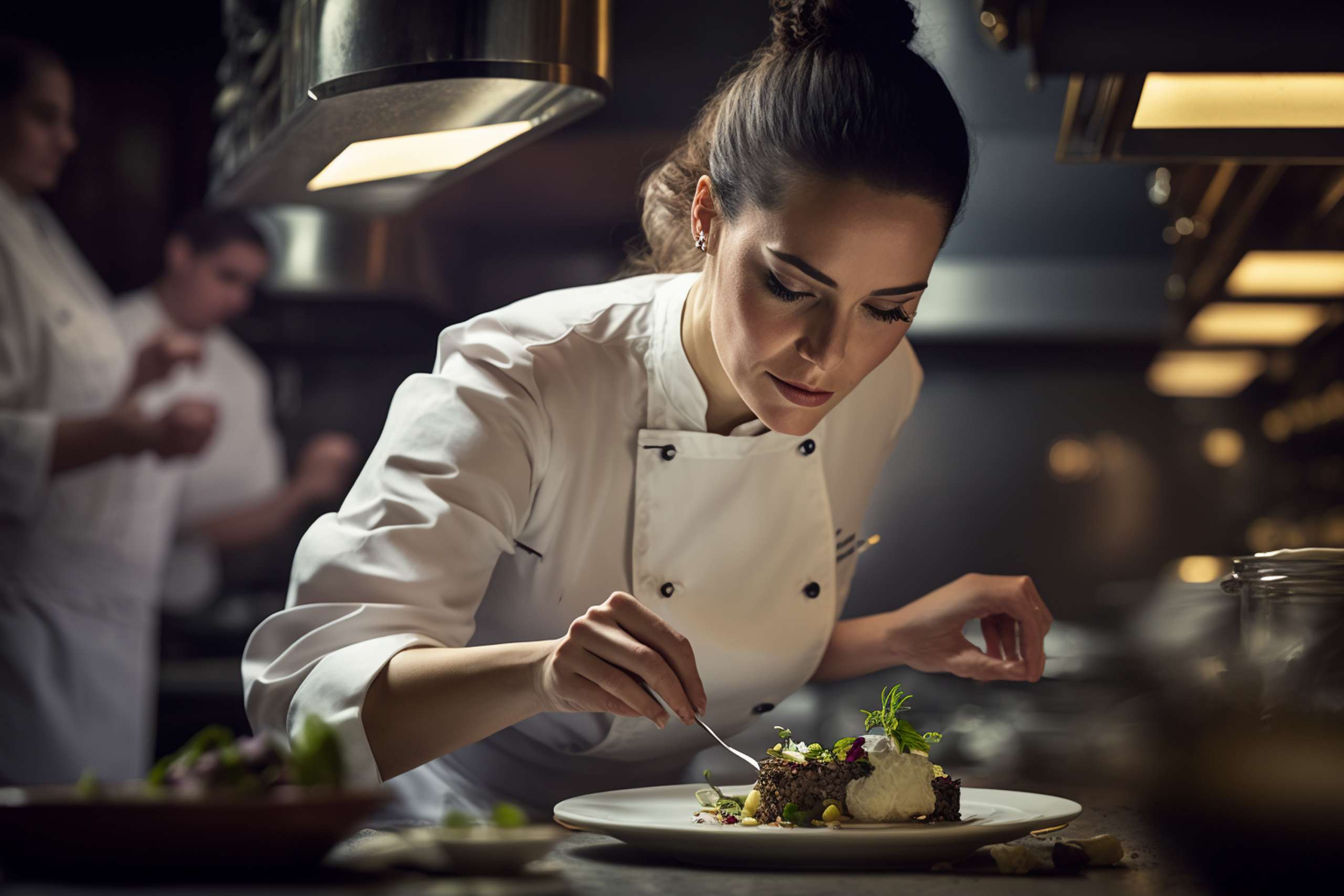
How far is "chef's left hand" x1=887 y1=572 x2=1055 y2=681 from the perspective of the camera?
1.30 m

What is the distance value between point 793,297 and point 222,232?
10.6 feet

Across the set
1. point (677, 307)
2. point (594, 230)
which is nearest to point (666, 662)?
point (677, 307)

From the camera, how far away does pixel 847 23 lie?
122 cm

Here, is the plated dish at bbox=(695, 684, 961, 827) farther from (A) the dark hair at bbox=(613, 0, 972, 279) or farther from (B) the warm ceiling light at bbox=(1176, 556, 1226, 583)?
(B) the warm ceiling light at bbox=(1176, 556, 1226, 583)

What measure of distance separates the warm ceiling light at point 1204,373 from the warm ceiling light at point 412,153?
4.18 meters

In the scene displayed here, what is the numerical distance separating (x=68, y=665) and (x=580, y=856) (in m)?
2.65

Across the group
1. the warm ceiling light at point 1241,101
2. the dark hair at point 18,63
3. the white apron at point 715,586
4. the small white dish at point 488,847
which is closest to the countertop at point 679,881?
the small white dish at point 488,847

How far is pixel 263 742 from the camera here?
682mm

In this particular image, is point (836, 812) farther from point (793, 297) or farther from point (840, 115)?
point (840, 115)

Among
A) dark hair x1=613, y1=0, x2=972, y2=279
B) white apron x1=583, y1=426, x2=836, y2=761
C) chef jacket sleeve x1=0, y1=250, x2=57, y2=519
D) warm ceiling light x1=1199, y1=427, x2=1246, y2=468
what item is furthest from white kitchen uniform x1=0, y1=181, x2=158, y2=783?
warm ceiling light x1=1199, y1=427, x2=1246, y2=468

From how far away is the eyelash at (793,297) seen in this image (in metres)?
1.13

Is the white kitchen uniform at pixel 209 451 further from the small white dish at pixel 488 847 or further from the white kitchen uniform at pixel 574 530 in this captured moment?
the small white dish at pixel 488 847

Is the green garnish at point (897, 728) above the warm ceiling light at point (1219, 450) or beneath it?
beneath

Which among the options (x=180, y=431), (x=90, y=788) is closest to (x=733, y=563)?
(x=90, y=788)
